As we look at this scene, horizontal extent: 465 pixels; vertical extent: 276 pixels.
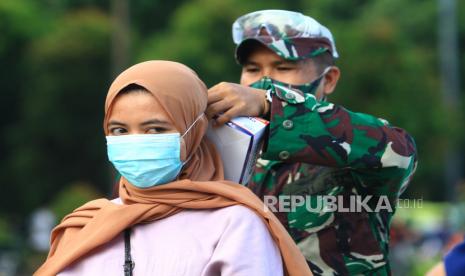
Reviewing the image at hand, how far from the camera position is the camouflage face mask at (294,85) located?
12.6 feet

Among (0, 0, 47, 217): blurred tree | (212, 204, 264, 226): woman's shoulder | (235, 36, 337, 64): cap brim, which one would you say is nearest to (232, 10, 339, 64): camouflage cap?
(235, 36, 337, 64): cap brim

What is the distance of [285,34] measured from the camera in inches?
160

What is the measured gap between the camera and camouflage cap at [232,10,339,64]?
4.06 metres

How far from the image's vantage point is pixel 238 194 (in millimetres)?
3229

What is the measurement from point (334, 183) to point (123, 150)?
1.07 meters

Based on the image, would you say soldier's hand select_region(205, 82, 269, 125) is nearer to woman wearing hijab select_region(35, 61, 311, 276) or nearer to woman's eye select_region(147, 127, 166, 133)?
woman wearing hijab select_region(35, 61, 311, 276)

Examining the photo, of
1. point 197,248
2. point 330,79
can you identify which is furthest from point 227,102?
point 330,79

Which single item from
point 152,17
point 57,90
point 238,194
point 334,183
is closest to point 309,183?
point 334,183

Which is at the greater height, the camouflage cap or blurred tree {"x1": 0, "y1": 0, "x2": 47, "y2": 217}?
the camouflage cap

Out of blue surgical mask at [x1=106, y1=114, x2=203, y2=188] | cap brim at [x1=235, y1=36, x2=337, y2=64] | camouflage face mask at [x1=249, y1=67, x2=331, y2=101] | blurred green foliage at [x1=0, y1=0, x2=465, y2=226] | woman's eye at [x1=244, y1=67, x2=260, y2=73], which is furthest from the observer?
blurred green foliage at [x1=0, y1=0, x2=465, y2=226]

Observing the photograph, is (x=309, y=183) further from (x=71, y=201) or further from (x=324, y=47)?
→ (x=71, y=201)

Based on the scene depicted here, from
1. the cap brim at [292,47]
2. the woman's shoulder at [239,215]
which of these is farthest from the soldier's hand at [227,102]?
the cap brim at [292,47]

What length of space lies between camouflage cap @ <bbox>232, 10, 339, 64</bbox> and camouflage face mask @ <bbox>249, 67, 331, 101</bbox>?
0.11 m

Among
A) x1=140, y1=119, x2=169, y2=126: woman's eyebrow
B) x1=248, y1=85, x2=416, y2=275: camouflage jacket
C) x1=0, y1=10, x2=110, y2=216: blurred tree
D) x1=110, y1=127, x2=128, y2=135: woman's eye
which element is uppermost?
x1=140, y1=119, x2=169, y2=126: woman's eyebrow
